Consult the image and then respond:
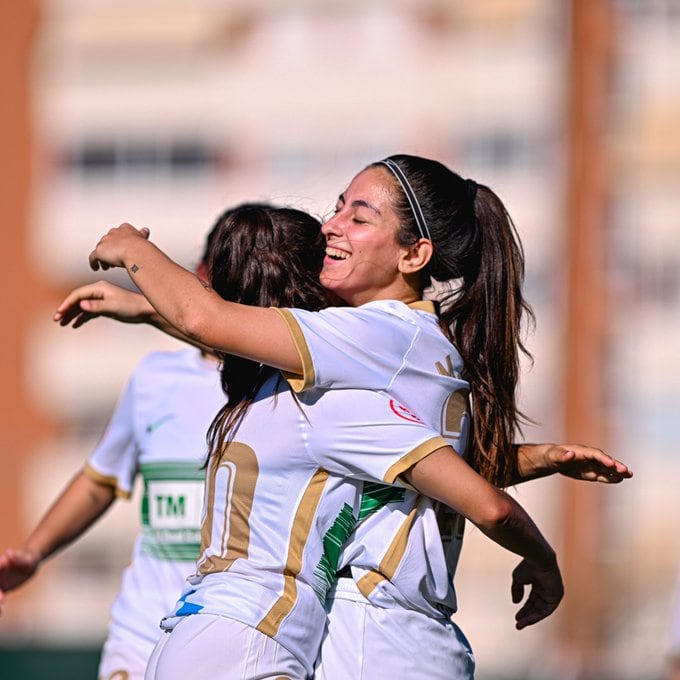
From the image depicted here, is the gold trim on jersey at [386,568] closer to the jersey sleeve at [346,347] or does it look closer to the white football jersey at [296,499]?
the white football jersey at [296,499]

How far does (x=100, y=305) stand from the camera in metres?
4.03

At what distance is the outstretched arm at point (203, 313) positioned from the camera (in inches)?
127

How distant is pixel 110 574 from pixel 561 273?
35.2 feet

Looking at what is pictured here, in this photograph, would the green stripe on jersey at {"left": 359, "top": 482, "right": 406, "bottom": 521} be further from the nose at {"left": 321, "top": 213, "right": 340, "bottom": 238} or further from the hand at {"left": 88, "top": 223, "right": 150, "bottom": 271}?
the hand at {"left": 88, "top": 223, "right": 150, "bottom": 271}

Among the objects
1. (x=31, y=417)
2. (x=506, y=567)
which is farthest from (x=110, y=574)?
(x=506, y=567)

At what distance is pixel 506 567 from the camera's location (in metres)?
16.8

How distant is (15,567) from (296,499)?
1665 millimetres

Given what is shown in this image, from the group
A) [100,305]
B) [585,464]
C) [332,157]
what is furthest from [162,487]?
[332,157]

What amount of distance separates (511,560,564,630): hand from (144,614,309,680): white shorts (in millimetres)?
685

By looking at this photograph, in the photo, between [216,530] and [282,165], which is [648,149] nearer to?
[282,165]

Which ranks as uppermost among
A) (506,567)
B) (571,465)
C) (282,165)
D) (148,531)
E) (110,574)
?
(282,165)

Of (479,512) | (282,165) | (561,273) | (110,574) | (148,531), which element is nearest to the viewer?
(479,512)

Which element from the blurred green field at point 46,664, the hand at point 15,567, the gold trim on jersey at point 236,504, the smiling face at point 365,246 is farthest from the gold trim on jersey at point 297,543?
the blurred green field at point 46,664

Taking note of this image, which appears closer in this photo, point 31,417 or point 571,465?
point 571,465
